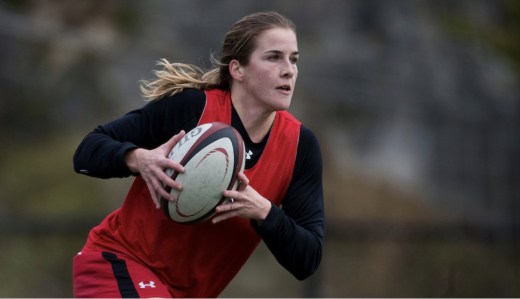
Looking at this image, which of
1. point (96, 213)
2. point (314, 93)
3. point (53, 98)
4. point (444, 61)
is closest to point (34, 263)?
point (96, 213)

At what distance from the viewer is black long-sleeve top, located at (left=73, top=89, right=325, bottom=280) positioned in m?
4.20

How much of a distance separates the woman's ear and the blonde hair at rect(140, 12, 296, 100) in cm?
2

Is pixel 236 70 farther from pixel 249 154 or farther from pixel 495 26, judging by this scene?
pixel 495 26

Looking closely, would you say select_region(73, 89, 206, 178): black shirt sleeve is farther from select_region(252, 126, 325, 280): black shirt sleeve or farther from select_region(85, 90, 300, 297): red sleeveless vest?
select_region(252, 126, 325, 280): black shirt sleeve

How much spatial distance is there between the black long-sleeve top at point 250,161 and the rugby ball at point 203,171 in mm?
261

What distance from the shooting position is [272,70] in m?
4.34

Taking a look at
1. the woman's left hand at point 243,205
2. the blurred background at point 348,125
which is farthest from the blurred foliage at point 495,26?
the woman's left hand at point 243,205

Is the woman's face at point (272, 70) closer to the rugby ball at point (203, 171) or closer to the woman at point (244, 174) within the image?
the woman at point (244, 174)

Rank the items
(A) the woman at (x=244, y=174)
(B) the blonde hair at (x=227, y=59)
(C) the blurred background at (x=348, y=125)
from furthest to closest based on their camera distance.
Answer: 1. (C) the blurred background at (x=348, y=125)
2. (B) the blonde hair at (x=227, y=59)
3. (A) the woman at (x=244, y=174)

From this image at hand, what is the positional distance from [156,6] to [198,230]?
8.55 m

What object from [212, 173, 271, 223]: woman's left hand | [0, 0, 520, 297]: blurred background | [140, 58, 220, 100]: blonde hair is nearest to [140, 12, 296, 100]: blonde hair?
[140, 58, 220, 100]: blonde hair

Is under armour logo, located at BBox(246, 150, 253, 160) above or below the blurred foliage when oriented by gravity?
above

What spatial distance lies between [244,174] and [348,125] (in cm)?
780

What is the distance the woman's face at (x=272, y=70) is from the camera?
4.33 m
